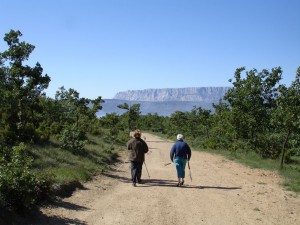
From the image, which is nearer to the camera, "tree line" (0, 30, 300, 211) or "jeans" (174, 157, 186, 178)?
"tree line" (0, 30, 300, 211)

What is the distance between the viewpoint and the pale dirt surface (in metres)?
8.82

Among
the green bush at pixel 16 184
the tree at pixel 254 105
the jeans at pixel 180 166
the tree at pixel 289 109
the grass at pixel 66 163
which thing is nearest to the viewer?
the green bush at pixel 16 184

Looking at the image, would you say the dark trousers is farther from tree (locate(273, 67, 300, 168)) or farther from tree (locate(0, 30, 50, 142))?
tree (locate(273, 67, 300, 168))

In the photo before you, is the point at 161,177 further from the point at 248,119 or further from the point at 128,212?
the point at 248,119

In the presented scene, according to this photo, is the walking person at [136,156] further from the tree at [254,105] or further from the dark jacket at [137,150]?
the tree at [254,105]

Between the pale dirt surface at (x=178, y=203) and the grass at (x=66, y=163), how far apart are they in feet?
2.13

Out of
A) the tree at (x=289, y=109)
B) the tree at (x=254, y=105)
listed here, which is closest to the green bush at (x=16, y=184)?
the tree at (x=289, y=109)

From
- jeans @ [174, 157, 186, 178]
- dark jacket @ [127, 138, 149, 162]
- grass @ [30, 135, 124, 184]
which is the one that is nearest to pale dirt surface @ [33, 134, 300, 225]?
jeans @ [174, 157, 186, 178]

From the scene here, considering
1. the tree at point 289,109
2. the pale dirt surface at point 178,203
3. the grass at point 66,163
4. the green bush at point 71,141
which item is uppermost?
the tree at point 289,109

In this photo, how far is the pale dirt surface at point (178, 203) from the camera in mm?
8820

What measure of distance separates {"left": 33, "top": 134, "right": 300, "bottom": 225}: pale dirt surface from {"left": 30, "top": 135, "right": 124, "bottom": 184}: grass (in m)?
0.65

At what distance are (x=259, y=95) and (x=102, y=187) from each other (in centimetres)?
1679

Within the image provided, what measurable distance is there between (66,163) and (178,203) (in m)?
6.42

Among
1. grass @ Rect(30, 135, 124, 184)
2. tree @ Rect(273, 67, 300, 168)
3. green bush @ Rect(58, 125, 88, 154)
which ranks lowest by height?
grass @ Rect(30, 135, 124, 184)
